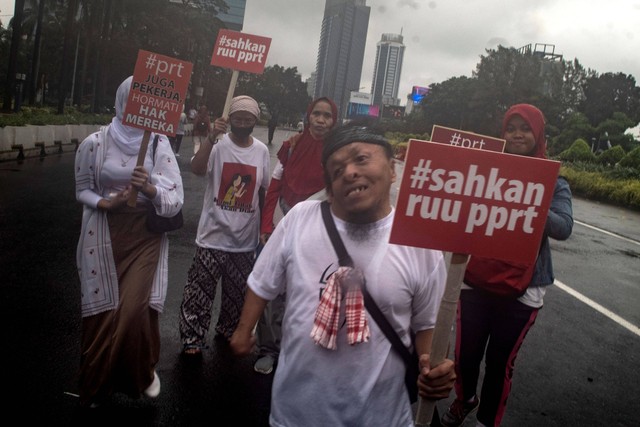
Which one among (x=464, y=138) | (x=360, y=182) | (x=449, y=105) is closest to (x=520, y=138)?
(x=464, y=138)

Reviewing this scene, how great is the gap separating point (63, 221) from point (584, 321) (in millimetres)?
6907

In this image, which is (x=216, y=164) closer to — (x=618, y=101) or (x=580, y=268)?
(x=580, y=268)

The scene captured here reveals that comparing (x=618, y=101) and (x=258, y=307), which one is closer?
(x=258, y=307)

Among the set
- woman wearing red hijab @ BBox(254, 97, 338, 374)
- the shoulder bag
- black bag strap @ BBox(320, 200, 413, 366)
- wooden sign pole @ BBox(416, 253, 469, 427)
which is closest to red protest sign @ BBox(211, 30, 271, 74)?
woman wearing red hijab @ BBox(254, 97, 338, 374)

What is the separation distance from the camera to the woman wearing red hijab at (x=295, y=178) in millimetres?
4441

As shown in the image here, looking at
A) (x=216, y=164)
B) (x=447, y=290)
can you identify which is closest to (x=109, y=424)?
(x=216, y=164)

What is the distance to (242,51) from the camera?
17.0ft

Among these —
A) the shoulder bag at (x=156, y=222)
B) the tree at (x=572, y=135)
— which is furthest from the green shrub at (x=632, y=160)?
the tree at (x=572, y=135)

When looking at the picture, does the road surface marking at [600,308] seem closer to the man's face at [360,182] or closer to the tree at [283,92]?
the man's face at [360,182]

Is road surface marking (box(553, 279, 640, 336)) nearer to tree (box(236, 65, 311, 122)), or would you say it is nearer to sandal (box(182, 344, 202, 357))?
sandal (box(182, 344, 202, 357))

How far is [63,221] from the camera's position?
9.02 metres

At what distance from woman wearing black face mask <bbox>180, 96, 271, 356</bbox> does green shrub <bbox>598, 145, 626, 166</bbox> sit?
96.4 feet

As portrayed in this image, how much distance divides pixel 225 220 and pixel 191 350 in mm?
953

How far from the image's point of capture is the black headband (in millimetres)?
2297
